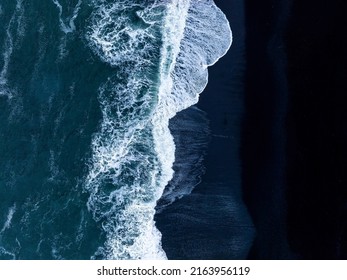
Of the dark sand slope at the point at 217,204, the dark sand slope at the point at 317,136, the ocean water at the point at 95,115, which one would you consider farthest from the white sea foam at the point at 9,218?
the dark sand slope at the point at 317,136

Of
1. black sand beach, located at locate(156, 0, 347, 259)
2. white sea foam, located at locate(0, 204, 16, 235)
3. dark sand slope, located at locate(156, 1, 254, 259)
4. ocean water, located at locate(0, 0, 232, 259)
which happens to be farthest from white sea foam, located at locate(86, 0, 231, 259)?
white sea foam, located at locate(0, 204, 16, 235)

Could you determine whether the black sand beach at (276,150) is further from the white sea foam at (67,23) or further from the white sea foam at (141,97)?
the white sea foam at (67,23)

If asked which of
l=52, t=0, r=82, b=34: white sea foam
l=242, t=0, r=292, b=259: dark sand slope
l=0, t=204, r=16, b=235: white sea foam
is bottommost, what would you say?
l=0, t=204, r=16, b=235: white sea foam

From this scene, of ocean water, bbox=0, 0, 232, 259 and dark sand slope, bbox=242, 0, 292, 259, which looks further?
ocean water, bbox=0, 0, 232, 259

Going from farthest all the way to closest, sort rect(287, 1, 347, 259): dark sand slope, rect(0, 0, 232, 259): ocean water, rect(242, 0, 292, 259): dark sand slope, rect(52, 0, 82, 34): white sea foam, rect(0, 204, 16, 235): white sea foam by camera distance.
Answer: rect(52, 0, 82, 34): white sea foam < rect(0, 204, 16, 235): white sea foam < rect(0, 0, 232, 259): ocean water < rect(242, 0, 292, 259): dark sand slope < rect(287, 1, 347, 259): dark sand slope

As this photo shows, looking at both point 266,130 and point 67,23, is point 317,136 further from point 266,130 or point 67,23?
point 67,23

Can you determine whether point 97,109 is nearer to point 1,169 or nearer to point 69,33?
point 69,33

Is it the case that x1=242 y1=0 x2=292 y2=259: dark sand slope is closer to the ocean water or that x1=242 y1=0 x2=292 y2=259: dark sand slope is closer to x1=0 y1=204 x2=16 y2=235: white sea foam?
the ocean water

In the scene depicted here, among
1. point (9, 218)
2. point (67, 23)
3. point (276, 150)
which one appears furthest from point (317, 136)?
point (9, 218)
